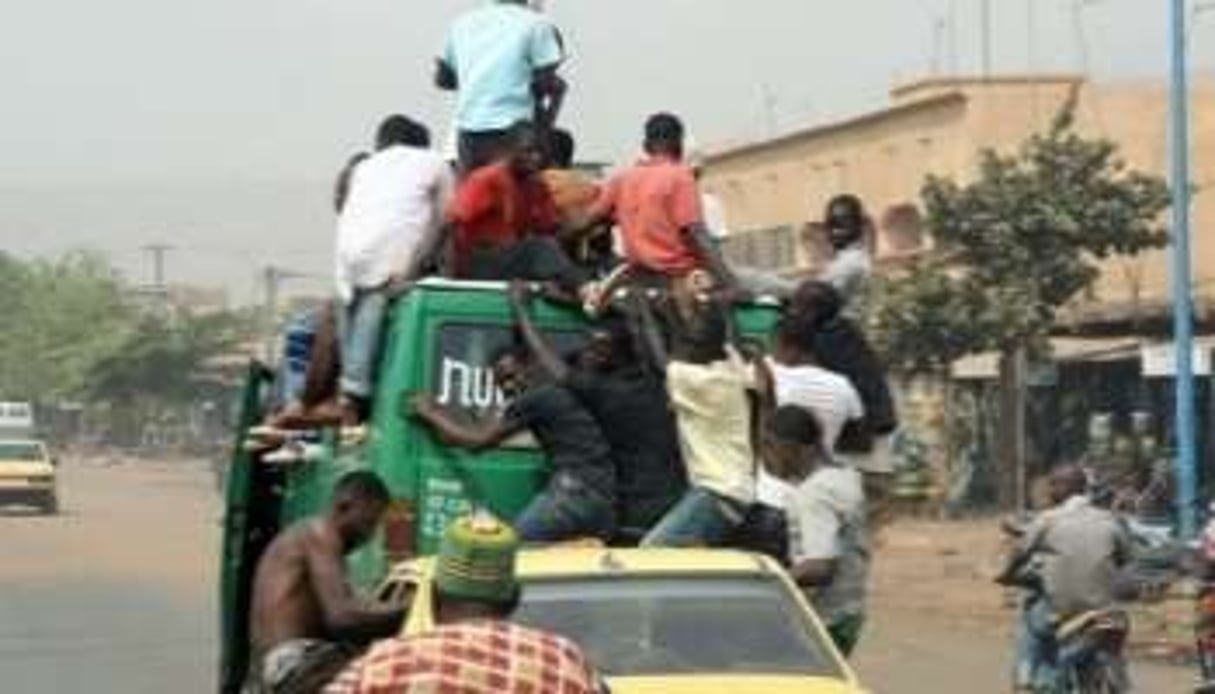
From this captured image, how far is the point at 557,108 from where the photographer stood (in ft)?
37.9

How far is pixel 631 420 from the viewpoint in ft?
30.6

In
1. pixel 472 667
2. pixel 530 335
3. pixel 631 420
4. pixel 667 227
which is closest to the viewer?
pixel 472 667

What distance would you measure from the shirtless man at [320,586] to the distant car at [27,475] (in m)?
41.2

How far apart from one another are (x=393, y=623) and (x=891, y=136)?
4127 centimetres

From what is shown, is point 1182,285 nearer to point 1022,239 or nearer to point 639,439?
point 1022,239

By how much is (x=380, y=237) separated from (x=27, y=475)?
39.9 meters

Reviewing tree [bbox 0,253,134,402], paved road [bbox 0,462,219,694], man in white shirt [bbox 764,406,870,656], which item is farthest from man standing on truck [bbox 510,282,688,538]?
tree [bbox 0,253,134,402]

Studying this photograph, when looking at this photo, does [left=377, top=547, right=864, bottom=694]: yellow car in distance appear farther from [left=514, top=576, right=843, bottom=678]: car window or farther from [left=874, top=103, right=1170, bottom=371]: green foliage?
[left=874, top=103, right=1170, bottom=371]: green foliage

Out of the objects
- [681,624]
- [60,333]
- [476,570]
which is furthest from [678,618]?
[60,333]

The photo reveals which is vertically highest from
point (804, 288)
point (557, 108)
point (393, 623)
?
point (557, 108)

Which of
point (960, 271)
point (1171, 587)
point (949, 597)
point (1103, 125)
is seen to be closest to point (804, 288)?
point (1171, 587)

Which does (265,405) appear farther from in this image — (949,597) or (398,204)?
(949,597)

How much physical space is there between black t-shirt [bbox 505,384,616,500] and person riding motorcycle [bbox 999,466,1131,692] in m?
4.69

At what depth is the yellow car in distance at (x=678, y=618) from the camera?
7.59 meters
